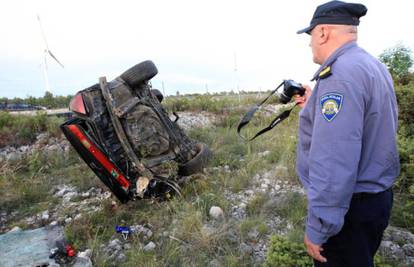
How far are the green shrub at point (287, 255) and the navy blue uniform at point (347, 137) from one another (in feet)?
3.21

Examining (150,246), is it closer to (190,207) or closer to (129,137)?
(190,207)

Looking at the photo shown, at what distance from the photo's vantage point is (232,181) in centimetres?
446

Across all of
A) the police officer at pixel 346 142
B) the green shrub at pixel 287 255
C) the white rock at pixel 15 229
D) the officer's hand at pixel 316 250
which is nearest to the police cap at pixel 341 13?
the police officer at pixel 346 142

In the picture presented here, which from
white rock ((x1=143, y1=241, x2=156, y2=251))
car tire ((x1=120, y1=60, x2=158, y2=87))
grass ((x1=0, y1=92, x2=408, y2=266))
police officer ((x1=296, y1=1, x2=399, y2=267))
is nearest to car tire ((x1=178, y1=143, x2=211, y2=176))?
grass ((x1=0, y1=92, x2=408, y2=266))

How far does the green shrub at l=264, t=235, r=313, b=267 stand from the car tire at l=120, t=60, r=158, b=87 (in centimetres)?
237

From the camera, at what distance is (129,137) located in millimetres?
3689

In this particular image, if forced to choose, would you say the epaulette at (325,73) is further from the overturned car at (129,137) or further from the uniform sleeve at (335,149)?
the overturned car at (129,137)

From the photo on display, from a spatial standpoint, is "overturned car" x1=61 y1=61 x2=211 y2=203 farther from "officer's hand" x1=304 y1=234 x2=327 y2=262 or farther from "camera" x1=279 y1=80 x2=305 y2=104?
"officer's hand" x1=304 y1=234 x2=327 y2=262

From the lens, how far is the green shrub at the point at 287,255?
95.5 inches

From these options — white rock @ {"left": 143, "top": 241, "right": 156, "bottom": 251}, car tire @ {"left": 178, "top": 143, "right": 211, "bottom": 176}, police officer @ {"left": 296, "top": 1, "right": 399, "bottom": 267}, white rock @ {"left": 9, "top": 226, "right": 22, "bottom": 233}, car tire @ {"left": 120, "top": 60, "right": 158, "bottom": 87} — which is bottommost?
white rock @ {"left": 143, "top": 241, "right": 156, "bottom": 251}

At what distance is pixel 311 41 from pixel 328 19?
0.52 feet

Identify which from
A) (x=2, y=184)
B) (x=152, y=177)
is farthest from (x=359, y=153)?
(x=2, y=184)

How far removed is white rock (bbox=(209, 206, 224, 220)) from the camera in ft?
11.9

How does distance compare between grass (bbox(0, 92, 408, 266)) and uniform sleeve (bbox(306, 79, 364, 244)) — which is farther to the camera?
grass (bbox(0, 92, 408, 266))
